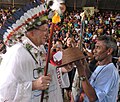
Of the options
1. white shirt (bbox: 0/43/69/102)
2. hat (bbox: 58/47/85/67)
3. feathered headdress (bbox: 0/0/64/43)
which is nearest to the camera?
white shirt (bbox: 0/43/69/102)

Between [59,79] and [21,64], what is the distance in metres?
0.61

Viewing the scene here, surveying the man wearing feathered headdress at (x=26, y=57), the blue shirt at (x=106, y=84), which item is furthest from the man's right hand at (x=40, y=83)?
the blue shirt at (x=106, y=84)

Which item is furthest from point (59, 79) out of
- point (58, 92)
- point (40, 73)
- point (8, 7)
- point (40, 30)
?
point (8, 7)

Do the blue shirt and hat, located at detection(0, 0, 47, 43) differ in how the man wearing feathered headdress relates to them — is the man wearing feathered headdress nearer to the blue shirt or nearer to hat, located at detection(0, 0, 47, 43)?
hat, located at detection(0, 0, 47, 43)

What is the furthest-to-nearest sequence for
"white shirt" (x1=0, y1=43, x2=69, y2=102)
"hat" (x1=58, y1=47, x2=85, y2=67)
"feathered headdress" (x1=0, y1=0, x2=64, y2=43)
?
1. "hat" (x1=58, y1=47, x2=85, y2=67)
2. "feathered headdress" (x1=0, y1=0, x2=64, y2=43)
3. "white shirt" (x1=0, y1=43, x2=69, y2=102)

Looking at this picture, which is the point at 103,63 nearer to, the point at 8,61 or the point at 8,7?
the point at 8,61

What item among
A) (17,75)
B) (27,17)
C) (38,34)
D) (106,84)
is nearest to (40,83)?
(17,75)

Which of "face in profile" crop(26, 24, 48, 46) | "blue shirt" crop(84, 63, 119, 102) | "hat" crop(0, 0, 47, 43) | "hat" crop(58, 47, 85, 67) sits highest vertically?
"hat" crop(0, 0, 47, 43)

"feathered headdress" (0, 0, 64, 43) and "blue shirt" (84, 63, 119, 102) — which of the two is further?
"blue shirt" (84, 63, 119, 102)

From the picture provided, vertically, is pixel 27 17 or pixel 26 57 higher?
pixel 27 17

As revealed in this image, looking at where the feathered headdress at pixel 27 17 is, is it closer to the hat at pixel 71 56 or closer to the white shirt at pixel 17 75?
the white shirt at pixel 17 75

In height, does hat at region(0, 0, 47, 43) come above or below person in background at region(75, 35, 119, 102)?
above

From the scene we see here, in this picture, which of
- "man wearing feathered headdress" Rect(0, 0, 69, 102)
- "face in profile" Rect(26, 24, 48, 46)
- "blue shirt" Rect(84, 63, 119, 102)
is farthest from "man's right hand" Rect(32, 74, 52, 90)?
"blue shirt" Rect(84, 63, 119, 102)

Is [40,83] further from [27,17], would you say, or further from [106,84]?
[106,84]
